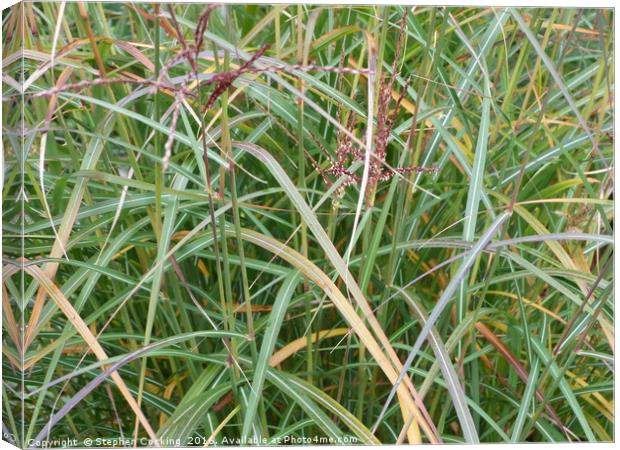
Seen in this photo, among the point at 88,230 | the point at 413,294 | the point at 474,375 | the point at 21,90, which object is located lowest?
the point at 474,375

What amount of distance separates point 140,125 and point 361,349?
0.44m

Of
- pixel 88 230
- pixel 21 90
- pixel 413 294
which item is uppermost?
pixel 21 90

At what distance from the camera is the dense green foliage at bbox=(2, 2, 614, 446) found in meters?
1.03

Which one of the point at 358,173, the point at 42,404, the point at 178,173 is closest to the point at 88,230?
the point at 178,173

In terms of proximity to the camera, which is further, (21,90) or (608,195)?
(608,195)

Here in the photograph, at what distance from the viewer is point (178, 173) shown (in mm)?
1058

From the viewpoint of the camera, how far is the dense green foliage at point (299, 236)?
1.03 metres

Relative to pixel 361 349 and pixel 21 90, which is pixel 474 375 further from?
pixel 21 90

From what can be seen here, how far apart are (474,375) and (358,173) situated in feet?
1.08

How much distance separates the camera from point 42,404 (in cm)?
108

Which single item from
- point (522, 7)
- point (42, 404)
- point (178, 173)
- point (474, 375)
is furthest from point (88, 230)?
point (522, 7)

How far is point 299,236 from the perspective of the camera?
1.13m

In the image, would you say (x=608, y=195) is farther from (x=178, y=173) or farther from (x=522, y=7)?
(x=178, y=173)

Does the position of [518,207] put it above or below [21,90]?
below
